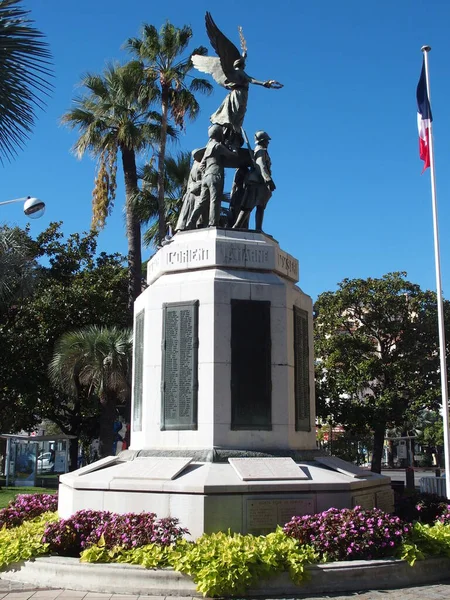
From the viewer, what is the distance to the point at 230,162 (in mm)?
12641

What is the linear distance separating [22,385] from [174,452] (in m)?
20.9

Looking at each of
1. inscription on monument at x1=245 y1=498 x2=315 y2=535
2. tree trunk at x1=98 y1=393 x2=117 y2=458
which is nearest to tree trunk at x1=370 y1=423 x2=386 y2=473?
tree trunk at x1=98 y1=393 x2=117 y2=458

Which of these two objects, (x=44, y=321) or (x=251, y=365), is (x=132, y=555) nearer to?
(x=251, y=365)

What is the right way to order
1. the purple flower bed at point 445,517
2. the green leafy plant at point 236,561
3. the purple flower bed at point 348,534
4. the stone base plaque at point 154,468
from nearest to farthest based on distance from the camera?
the green leafy plant at point 236,561 < the purple flower bed at point 348,534 < the stone base plaque at point 154,468 < the purple flower bed at point 445,517

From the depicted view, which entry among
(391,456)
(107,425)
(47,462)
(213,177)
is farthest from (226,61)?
(391,456)

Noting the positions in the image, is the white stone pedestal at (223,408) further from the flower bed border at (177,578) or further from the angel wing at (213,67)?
the angel wing at (213,67)

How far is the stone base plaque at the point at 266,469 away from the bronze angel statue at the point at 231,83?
19.6ft

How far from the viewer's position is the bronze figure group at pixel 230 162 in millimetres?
12156

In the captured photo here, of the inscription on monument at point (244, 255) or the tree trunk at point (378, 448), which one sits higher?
the inscription on monument at point (244, 255)

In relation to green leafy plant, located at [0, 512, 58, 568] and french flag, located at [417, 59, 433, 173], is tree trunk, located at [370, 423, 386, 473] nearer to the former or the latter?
french flag, located at [417, 59, 433, 173]

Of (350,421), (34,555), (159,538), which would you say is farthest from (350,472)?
(350,421)

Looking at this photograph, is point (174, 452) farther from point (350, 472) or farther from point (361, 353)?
point (361, 353)

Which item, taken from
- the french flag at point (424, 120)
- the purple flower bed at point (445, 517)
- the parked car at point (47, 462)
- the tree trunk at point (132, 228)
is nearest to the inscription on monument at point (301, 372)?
the purple flower bed at point (445, 517)

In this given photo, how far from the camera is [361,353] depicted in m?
31.8
